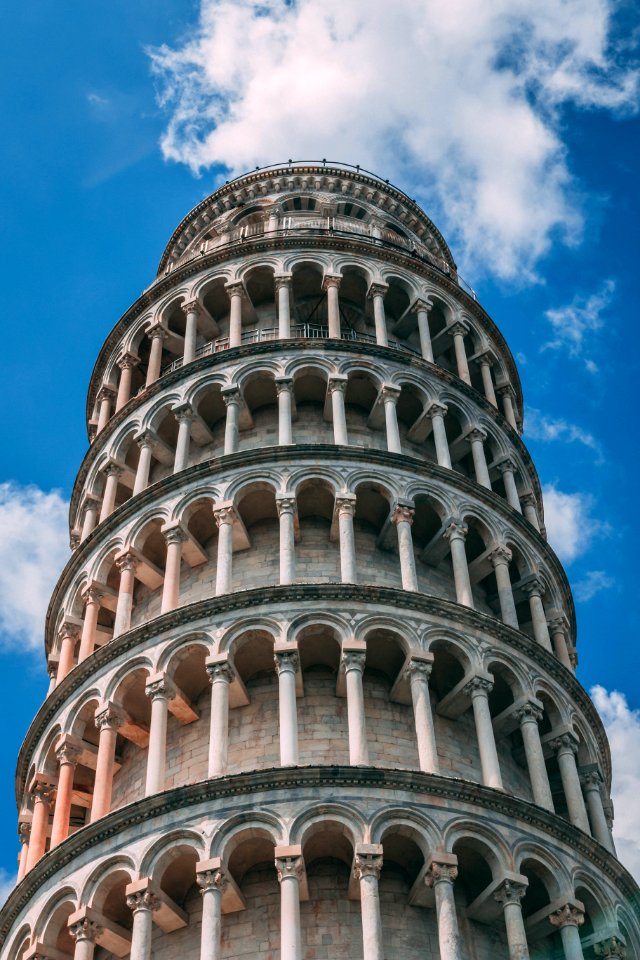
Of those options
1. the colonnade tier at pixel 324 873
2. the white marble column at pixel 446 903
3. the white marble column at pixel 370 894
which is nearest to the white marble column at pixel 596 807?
the colonnade tier at pixel 324 873

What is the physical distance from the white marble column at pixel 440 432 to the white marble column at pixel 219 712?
24.4 ft

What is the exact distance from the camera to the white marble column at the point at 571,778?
24.2 meters

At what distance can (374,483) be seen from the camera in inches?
1099

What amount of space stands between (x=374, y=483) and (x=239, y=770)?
7081 mm

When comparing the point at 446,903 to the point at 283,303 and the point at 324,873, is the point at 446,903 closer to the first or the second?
the point at 324,873

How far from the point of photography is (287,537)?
26.3m

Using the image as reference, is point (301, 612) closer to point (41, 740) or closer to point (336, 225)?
point (41, 740)

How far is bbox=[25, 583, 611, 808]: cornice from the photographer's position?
975 inches

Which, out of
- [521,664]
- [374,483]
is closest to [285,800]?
[521,664]

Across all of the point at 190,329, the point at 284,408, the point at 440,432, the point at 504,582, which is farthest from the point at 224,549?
the point at 190,329

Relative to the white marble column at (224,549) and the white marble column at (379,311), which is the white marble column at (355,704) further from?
the white marble column at (379,311)

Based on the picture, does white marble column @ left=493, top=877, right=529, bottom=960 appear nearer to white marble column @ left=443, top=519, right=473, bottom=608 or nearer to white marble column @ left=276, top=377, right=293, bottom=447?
white marble column @ left=443, top=519, right=473, bottom=608

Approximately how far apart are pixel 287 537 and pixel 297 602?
6.25 feet

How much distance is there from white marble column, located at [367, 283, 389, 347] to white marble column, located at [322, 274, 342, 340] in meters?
0.89
